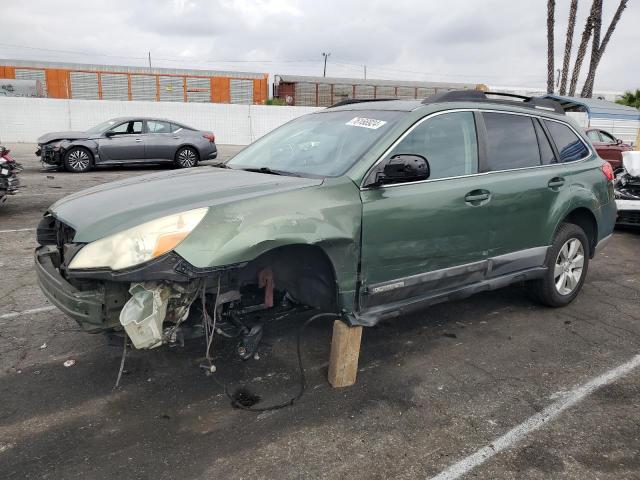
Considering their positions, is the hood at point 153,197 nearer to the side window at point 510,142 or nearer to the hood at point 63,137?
the side window at point 510,142

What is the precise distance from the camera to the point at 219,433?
9.13 ft

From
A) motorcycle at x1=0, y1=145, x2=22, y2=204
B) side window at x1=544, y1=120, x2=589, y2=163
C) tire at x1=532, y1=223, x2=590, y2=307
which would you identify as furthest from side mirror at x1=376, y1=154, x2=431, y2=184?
motorcycle at x1=0, y1=145, x2=22, y2=204

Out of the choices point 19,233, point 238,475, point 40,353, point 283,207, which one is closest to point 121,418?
point 238,475

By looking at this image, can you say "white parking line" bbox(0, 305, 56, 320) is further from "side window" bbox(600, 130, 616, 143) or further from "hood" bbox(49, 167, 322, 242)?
"side window" bbox(600, 130, 616, 143)

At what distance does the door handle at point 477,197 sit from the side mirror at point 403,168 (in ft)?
1.87

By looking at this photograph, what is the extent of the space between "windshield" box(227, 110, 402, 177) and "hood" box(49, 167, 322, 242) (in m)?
0.24

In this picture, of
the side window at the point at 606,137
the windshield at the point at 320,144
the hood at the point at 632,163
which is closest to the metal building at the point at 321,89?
the side window at the point at 606,137

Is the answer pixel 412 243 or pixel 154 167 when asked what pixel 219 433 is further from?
pixel 154 167

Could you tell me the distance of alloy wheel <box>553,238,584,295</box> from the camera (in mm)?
4590

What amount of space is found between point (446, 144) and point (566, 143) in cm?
163

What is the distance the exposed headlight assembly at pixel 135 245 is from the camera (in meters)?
2.57

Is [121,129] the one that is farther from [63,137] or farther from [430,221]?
[430,221]

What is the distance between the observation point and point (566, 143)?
4664mm

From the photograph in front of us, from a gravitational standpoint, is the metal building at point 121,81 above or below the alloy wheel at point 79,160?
above
